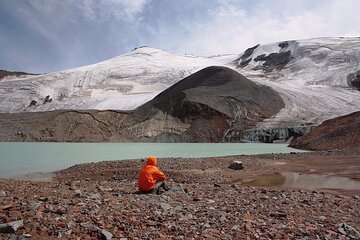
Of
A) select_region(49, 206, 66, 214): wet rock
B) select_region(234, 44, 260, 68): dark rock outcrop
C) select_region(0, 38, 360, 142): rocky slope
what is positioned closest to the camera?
select_region(49, 206, 66, 214): wet rock

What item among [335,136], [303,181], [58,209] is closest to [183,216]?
[58,209]

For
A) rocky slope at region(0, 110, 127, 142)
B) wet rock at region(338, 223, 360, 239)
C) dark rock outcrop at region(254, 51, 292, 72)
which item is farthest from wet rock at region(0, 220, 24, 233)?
dark rock outcrop at region(254, 51, 292, 72)

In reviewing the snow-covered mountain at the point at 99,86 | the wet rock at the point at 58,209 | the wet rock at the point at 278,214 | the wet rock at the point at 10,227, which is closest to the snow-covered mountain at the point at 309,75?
the snow-covered mountain at the point at 99,86

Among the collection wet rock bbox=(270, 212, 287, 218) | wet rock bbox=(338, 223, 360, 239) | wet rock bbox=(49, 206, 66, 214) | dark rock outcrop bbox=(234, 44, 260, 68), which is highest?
dark rock outcrop bbox=(234, 44, 260, 68)

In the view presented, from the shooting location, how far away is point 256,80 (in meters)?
83.5

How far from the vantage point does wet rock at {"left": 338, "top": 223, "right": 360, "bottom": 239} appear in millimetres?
6945

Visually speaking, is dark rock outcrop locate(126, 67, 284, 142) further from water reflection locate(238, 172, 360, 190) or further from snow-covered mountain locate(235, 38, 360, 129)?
water reflection locate(238, 172, 360, 190)

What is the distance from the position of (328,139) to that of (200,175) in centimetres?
2567

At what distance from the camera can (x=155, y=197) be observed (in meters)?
9.58

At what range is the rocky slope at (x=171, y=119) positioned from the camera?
61.5 m

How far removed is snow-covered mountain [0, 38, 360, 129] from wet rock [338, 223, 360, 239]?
55472 millimetres

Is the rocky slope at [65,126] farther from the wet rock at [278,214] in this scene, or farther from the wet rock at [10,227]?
the wet rock at [10,227]

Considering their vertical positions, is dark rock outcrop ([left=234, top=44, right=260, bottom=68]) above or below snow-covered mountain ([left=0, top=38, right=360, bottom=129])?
above

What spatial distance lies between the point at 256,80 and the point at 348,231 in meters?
77.9
